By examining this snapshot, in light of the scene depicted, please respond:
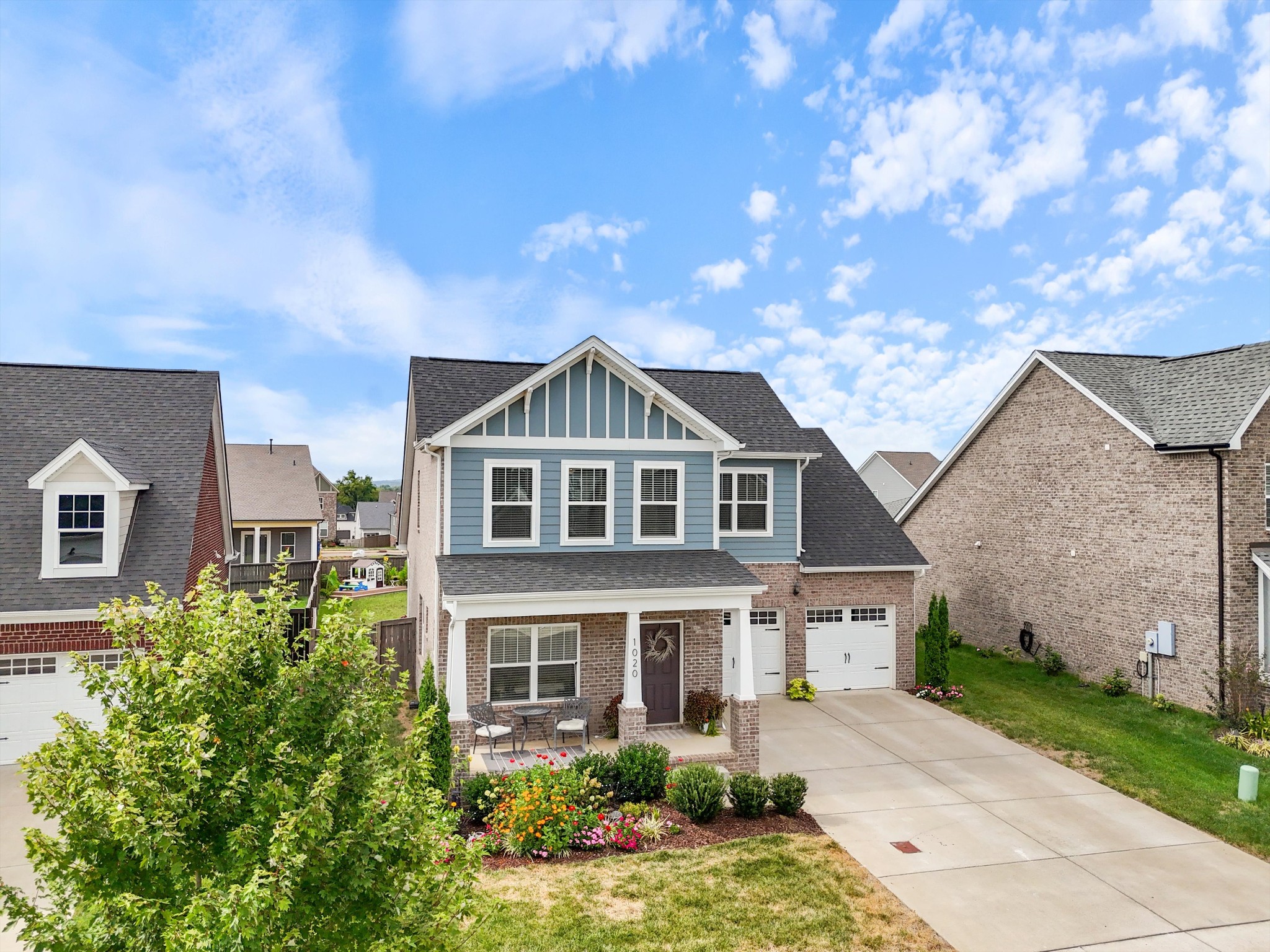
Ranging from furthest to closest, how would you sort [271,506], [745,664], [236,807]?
[271,506] → [745,664] → [236,807]

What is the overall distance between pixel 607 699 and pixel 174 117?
15.2 meters

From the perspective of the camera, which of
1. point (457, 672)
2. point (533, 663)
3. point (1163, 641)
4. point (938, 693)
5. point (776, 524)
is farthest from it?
point (776, 524)

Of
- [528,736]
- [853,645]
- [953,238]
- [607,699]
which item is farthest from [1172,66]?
[528,736]

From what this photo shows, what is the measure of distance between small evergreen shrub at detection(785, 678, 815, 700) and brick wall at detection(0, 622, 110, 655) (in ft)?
49.2

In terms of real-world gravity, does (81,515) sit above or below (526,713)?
above

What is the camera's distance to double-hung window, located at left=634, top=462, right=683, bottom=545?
621 inches

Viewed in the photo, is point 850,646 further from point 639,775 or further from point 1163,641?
point 639,775

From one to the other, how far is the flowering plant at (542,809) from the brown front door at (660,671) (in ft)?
12.9

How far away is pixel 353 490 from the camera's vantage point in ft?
358

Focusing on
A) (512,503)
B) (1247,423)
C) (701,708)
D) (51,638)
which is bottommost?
(701,708)

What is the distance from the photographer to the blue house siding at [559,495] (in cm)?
1480

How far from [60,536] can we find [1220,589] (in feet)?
80.3

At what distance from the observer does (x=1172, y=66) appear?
1712 cm

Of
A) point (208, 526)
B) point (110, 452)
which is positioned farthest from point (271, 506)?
point (110, 452)
